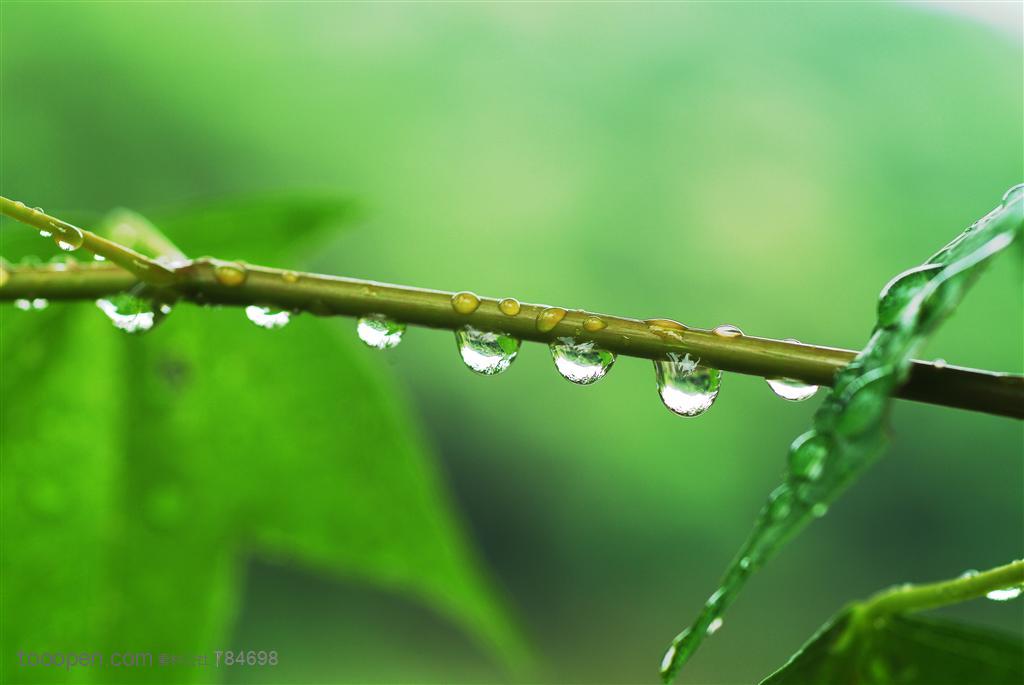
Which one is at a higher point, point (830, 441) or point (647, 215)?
point (647, 215)

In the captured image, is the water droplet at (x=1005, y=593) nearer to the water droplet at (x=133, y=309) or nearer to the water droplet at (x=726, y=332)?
the water droplet at (x=726, y=332)

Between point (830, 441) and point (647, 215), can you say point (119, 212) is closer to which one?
point (830, 441)

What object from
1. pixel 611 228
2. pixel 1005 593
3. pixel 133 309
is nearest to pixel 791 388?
pixel 1005 593

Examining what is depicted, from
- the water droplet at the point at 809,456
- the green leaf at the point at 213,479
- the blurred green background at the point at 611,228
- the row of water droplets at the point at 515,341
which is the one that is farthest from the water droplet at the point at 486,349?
the blurred green background at the point at 611,228

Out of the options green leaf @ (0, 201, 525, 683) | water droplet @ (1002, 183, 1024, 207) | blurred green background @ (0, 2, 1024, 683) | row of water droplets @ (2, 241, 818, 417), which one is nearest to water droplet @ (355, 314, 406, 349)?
row of water droplets @ (2, 241, 818, 417)

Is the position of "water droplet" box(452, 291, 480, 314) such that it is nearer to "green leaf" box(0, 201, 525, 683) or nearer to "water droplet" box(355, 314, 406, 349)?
"water droplet" box(355, 314, 406, 349)

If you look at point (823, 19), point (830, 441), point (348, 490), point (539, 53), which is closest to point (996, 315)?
point (823, 19)
